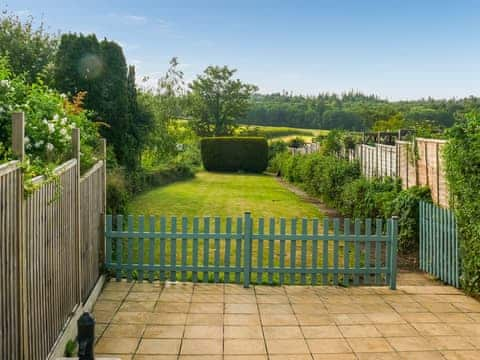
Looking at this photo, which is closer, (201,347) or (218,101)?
(201,347)

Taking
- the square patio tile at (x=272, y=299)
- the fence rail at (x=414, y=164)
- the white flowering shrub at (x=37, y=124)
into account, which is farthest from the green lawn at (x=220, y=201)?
the white flowering shrub at (x=37, y=124)

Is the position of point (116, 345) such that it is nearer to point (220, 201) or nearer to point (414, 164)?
point (414, 164)

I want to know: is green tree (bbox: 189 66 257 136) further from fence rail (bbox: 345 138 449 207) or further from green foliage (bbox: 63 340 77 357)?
green foliage (bbox: 63 340 77 357)

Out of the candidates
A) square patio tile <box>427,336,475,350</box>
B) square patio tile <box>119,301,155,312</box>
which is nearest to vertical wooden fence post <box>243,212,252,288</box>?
square patio tile <box>119,301,155,312</box>

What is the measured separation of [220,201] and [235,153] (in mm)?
14470

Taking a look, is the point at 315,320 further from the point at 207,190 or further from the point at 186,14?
the point at 186,14

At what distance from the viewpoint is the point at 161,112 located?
89.3 ft

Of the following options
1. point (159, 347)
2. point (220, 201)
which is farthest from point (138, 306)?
point (220, 201)

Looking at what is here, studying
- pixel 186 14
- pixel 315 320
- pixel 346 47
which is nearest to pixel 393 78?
pixel 346 47

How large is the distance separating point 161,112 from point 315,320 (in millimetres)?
22896

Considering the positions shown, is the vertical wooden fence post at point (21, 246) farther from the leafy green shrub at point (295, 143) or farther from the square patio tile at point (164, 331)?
the leafy green shrub at point (295, 143)

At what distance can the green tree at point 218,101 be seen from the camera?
161 ft

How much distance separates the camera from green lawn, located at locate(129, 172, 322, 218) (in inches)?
546

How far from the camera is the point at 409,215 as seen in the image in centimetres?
870
